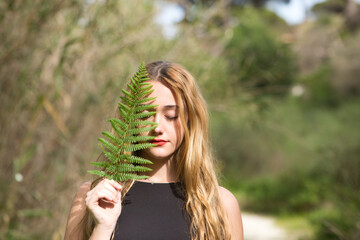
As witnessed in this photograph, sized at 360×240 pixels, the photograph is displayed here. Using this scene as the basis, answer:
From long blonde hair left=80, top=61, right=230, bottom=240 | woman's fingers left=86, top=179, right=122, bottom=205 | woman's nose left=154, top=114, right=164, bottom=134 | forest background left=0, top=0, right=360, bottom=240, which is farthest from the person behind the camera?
forest background left=0, top=0, right=360, bottom=240

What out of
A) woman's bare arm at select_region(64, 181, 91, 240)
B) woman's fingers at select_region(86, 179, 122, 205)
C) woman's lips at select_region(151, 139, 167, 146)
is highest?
woman's lips at select_region(151, 139, 167, 146)

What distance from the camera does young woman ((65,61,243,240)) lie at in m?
1.33

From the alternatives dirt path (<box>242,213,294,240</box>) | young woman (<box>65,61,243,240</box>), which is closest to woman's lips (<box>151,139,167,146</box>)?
young woman (<box>65,61,243,240</box>)

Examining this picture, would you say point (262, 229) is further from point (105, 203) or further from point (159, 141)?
point (105, 203)

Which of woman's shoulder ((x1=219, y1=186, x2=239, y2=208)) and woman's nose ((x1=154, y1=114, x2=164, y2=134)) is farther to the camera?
woman's shoulder ((x1=219, y1=186, x2=239, y2=208))

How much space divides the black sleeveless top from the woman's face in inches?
4.8

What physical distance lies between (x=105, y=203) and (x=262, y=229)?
25.3 feet

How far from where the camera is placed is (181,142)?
4.73 ft

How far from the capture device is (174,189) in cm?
145

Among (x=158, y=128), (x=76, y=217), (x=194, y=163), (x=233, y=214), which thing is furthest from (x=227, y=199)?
(x=76, y=217)

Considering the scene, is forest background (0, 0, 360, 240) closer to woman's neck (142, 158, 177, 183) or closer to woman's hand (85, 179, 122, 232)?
woman's neck (142, 158, 177, 183)

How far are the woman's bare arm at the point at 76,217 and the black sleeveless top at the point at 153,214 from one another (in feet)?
0.44

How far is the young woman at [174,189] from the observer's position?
133 cm

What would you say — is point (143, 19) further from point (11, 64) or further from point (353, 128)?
point (353, 128)
